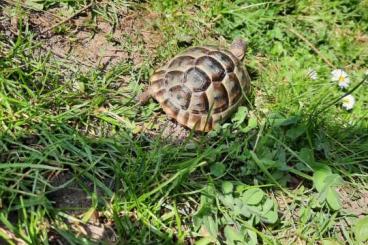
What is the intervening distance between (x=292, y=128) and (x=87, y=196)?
4.79ft

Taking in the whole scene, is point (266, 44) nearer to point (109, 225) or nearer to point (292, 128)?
point (292, 128)

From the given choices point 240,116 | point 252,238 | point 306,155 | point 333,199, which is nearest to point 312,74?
point 240,116

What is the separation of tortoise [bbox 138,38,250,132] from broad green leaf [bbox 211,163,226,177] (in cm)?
42

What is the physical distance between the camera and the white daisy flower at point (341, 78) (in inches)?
163

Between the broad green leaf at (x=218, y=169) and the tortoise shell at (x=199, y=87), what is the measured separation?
0.45 m

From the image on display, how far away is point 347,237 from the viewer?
300 centimetres

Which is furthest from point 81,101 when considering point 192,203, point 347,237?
point 347,237

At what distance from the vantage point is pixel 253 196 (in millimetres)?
2918

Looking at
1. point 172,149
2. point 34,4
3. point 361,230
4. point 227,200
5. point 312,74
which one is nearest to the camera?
point 227,200

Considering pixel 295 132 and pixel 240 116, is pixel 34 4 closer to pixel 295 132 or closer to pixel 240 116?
pixel 240 116

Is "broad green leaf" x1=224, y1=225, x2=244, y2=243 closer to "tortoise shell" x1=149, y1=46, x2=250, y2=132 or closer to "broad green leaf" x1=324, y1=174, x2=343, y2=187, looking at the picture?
"broad green leaf" x1=324, y1=174, x2=343, y2=187

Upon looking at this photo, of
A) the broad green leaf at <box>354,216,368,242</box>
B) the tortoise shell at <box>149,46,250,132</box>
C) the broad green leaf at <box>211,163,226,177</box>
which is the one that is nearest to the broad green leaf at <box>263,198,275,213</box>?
the broad green leaf at <box>211,163,226,177</box>

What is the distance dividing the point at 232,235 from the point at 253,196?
0.29m

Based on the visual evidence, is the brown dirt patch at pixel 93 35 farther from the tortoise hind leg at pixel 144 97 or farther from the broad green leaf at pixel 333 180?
the broad green leaf at pixel 333 180
